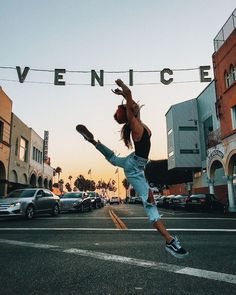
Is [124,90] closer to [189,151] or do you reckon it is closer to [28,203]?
[28,203]

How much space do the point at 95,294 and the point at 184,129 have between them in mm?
44447

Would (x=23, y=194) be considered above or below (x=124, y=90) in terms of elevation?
below

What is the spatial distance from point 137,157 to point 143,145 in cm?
17

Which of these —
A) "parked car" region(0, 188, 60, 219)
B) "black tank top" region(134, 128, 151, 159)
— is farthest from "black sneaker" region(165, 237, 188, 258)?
"parked car" region(0, 188, 60, 219)

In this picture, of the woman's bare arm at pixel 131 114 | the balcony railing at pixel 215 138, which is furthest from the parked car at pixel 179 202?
the woman's bare arm at pixel 131 114

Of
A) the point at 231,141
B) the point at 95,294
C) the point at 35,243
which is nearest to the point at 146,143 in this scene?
the point at 95,294

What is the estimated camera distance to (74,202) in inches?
896

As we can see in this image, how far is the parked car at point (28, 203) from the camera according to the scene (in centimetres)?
1520

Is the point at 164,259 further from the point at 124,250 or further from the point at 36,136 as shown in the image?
the point at 36,136

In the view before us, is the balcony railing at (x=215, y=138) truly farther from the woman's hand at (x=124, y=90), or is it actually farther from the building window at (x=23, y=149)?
the woman's hand at (x=124, y=90)

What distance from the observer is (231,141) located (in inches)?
1032

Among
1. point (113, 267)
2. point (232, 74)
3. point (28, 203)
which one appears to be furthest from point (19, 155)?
point (113, 267)

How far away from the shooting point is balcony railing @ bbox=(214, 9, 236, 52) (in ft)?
84.9

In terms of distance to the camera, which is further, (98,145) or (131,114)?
(98,145)
